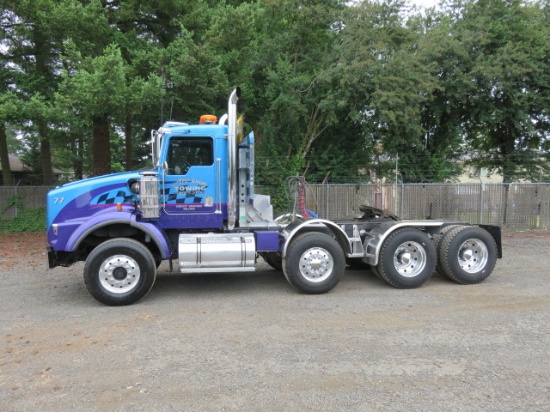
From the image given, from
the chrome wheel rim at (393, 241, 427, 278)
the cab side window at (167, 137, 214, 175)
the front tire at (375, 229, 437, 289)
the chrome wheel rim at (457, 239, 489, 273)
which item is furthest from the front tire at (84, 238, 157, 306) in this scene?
the chrome wheel rim at (457, 239, 489, 273)

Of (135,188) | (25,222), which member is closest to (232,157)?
(135,188)

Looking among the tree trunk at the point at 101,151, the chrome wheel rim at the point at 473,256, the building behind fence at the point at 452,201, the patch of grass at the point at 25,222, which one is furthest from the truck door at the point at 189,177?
the patch of grass at the point at 25,222

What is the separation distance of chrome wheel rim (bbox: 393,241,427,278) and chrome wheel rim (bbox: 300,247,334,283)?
4.21ft

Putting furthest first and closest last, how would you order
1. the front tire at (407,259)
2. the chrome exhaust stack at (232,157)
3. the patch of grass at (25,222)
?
1. the patch of grass at (25,222)
2. the front tire at (407,259)
3. the chrome exhaust stack at (232,157)

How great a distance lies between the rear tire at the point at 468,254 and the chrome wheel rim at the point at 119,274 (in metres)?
5.36

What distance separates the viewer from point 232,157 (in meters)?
6.74

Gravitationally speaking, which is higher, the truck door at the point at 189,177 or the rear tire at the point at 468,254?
the truck door at the point at 189,177

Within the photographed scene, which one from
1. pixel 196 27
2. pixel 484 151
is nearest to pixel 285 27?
pixel 196 27

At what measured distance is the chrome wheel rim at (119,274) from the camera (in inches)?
251

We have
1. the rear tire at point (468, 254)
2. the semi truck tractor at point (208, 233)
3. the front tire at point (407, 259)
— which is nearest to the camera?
the semi truck tractor at point (208, 233)

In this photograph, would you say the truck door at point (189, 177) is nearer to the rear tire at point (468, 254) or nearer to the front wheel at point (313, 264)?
the front wheel at point (313, 264)

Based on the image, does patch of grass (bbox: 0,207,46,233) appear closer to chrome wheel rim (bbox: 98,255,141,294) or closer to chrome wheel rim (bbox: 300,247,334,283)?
chrome wheel rim (bbox: 98,255,141,294)

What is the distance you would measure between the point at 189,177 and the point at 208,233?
1.01 metres

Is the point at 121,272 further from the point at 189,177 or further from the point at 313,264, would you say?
the point at 313,264
